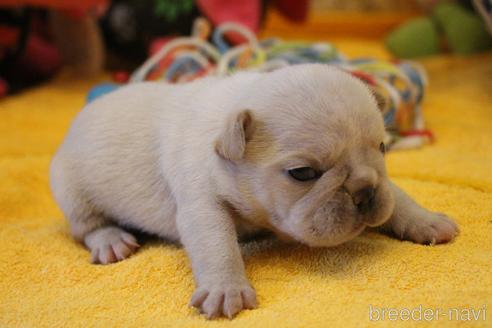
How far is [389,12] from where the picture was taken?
20.2 feet

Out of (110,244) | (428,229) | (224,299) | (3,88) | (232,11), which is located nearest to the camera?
(224,299)

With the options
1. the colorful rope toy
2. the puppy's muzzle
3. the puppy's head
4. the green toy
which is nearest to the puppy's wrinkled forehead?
the puppy's head

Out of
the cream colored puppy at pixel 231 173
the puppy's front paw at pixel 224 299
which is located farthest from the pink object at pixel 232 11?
the puppy's front paw at pixel 224 299

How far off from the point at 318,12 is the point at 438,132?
338cm

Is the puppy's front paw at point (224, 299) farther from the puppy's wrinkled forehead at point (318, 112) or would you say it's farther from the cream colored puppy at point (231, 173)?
the puppy's wrinkled forehead at point (318, 112)

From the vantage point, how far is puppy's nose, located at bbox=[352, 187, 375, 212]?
1505 mm

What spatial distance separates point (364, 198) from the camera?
4.98ft

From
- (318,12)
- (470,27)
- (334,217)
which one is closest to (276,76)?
(334,217)

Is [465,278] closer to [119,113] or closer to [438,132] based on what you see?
[119,113]

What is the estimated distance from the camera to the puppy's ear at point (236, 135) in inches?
60.6

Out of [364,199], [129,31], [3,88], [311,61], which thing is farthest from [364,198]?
[129,31]

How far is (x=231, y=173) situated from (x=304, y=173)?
227mm

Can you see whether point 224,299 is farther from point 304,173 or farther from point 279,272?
point 304,173

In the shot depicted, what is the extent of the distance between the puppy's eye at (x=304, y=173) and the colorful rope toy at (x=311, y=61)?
4.47 ft
